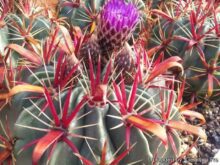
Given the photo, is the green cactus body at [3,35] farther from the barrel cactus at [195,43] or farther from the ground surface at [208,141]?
the ground surface at [208,141]

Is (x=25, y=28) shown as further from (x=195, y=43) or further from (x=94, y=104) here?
(x=195, y=43)

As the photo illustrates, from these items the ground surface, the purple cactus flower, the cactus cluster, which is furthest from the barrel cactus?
the purple cactus flower

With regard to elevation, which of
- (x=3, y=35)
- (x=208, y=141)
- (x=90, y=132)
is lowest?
(x=208, y=141)

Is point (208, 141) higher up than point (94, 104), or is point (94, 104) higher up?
point (94, 104)

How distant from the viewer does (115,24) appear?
109 centimetres

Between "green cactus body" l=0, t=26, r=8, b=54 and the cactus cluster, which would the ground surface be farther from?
"green cactus body" l=0, t=26, r=8, b=54

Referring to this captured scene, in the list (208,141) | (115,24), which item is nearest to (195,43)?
(208,141)

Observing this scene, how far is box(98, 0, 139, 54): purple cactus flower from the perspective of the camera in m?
1.09

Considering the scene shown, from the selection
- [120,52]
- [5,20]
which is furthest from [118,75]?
[5,20]

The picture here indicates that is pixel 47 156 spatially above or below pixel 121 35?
below

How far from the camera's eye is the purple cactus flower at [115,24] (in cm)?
109

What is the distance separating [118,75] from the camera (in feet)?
3.55

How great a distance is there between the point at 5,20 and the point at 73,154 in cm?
68

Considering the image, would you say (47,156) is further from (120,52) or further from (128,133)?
(120,52)
